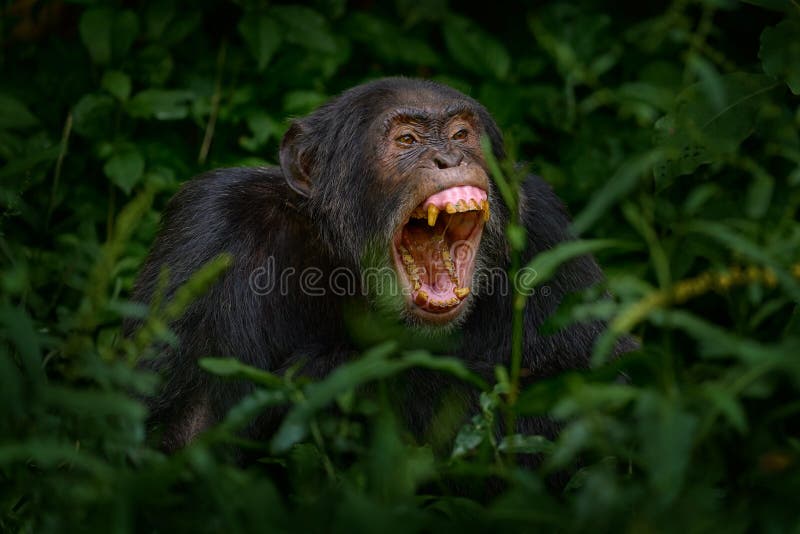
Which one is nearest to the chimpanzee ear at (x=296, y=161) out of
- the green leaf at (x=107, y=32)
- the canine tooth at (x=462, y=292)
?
the canine tooth at (x=462, y=292)

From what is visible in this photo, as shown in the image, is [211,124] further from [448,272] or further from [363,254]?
[448,272]

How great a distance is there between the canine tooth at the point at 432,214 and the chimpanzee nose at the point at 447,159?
20 cm

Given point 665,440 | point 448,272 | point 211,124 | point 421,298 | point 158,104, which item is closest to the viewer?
point 665,440

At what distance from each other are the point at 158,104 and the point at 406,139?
2.14 m

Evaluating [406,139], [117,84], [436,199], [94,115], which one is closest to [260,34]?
[117,84]

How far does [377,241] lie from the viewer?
189 inches

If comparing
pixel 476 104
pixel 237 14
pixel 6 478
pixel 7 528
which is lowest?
pixel 7 528

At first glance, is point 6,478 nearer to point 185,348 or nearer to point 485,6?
point 185,348

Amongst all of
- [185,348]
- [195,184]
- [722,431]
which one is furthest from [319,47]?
[722,431]

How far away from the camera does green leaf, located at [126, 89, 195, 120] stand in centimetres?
642

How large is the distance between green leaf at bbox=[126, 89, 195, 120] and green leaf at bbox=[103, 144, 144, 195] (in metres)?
0.22

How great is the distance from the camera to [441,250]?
16.1 ft

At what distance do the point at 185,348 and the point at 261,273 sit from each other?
47 centimetres

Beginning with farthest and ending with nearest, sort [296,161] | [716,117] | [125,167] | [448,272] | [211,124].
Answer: [211,124] → [125,167] → [296,161] → [448,272] → [716,117]
